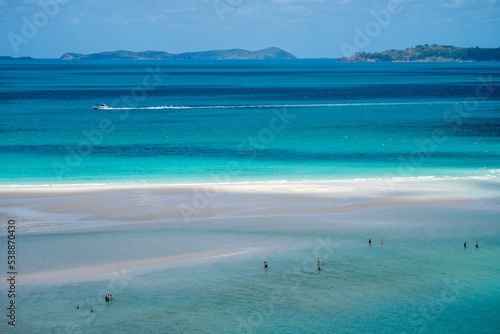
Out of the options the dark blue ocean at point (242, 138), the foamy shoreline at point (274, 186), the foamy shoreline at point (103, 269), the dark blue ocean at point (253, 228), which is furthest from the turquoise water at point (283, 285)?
the dark blue ocean at point (242, 138)

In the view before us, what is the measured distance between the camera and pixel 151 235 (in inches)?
1215

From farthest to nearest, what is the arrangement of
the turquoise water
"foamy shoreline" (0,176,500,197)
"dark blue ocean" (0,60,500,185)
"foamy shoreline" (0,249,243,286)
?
"dark blue ocean" (0,60,500,185) < "foamy shoreline" (0,176,500,197) < "foamy shoreline" (0,249,243,286) < the turquoise water

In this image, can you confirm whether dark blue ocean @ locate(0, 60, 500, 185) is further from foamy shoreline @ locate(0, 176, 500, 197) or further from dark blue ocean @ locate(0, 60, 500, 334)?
foamy shoreline @ locate(0, 176, 500, 197)

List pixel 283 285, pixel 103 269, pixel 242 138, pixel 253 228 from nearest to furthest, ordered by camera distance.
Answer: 1. pixel 283 285
2. pixel 103 269
3. pixel 253 228
4. pixel 242 138

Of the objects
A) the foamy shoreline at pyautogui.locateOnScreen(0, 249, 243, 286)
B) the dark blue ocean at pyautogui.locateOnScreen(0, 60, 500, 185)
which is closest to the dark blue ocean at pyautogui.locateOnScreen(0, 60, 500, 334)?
the foamy shoreline at pyautogui.locateOnScreen(0, 249, 243, 286)

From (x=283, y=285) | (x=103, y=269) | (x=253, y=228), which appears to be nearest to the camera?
(x=283, y=285)

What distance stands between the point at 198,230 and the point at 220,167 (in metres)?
16.2

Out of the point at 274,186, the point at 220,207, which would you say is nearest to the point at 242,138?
the point at 274,186

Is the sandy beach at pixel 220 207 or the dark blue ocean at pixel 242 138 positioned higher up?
the dark blue ocean at pixel 242 138

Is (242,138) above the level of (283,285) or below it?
above

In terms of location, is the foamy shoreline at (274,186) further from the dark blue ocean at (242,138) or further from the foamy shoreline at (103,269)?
the foamy shoreline at (103,269)

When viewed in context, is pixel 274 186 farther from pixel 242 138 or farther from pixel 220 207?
pixel 242 138

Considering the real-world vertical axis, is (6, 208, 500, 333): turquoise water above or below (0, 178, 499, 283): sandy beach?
below

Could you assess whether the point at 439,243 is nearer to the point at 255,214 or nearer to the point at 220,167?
the point at 255,214
